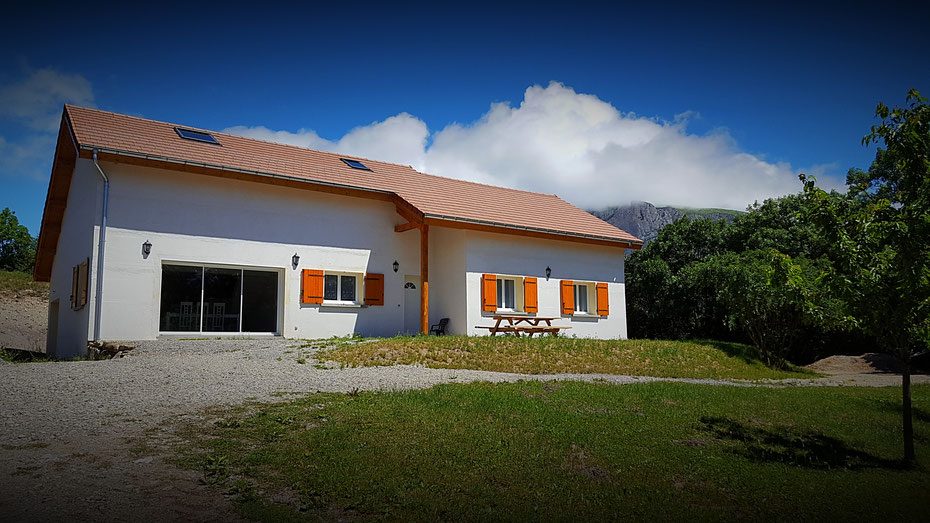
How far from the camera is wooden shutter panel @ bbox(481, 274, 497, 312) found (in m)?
16.1

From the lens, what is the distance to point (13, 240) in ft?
151

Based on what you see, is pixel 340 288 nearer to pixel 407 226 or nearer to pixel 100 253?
pixel 407 226

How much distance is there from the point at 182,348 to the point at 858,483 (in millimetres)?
11353

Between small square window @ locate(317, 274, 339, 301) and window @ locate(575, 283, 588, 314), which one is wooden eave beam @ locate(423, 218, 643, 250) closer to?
window @ locate(575, 283, 588, 314)

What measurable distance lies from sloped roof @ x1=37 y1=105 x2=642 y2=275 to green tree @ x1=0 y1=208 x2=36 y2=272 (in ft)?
103

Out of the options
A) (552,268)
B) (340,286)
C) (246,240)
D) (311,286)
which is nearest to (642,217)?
(552,268)

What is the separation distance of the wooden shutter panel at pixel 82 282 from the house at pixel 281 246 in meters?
0.07

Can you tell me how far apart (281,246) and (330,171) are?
268 cm

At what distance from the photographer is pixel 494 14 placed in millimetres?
11164

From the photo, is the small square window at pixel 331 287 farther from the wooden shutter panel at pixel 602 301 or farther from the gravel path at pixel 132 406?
the wooden shutter panel at pixel 602 301

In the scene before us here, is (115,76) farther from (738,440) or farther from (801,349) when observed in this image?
(801,349)

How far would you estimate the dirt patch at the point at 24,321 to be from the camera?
923 inches

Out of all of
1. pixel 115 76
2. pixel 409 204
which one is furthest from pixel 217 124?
pixel 409 204

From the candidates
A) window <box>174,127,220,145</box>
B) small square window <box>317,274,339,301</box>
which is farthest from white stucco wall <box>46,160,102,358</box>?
small square window <box>317,274,339,301</box>
